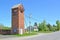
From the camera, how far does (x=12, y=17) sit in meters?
56.6

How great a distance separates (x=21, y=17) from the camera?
5659 centimetres

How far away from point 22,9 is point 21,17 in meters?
3.12

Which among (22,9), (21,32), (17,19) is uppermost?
(22,9)

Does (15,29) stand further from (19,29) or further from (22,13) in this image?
(22,13)

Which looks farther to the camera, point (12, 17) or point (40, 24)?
point (40, 24)

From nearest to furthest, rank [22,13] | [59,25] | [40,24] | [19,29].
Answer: [19,29] → [22,13] → [40,24] → [59,25]

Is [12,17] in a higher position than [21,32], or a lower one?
higher

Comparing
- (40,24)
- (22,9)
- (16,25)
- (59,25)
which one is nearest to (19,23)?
(16,25)

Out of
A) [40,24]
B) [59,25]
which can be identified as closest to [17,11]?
[40,24]

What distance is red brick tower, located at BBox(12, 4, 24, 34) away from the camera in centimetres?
5469

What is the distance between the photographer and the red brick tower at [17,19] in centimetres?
5469

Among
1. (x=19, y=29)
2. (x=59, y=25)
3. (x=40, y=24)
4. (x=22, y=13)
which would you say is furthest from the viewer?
(x=59, y=25)

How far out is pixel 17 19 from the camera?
55.2 metres

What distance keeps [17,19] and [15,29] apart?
3.54 metres
